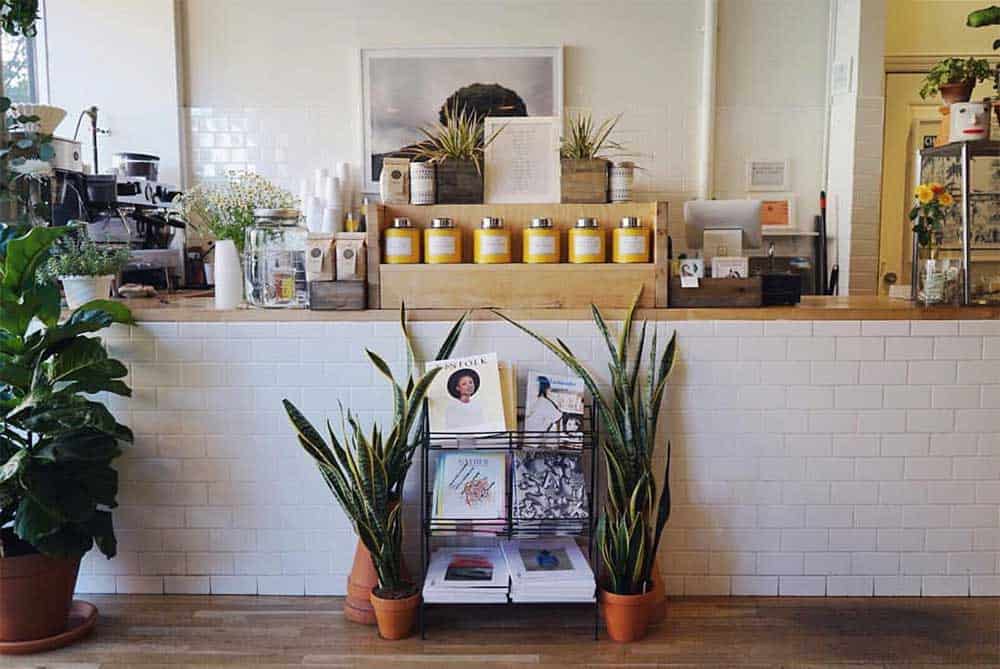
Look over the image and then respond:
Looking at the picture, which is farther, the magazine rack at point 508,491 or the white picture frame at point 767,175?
the white picture frame at point 767,175

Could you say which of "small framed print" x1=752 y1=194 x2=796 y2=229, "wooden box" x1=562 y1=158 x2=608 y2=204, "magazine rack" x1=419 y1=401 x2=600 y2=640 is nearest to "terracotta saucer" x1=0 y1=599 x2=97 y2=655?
"magazine rack" x1=419 y1=401 x2=600 y2=640

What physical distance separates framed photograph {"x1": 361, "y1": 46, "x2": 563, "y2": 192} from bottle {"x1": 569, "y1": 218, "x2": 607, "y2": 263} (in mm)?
2795

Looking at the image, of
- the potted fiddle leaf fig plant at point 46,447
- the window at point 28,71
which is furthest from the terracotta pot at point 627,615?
the window at point 28,71

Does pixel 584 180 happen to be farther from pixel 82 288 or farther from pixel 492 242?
pixel 82 288

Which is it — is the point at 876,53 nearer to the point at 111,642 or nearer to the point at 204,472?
the point at 204,472

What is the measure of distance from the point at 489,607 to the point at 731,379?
1.15 m

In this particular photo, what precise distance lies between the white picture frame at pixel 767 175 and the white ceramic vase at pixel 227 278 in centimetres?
359

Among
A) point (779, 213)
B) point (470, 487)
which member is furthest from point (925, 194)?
point (779, 213)

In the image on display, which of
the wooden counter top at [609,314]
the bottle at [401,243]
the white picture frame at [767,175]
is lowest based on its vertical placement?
the wooden counter top at [609,314]

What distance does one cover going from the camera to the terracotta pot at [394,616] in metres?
2.85

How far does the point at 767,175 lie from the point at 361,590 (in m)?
3.95

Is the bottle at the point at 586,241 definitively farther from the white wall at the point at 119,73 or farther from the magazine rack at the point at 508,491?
the white wall at the point at 119,73

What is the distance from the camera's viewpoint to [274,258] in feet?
10.9

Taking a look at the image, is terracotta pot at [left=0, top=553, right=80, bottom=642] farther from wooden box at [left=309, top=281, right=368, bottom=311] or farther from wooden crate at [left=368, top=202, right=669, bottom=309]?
wooden crate at [left=368, top=202, right=669, bottom=309]
